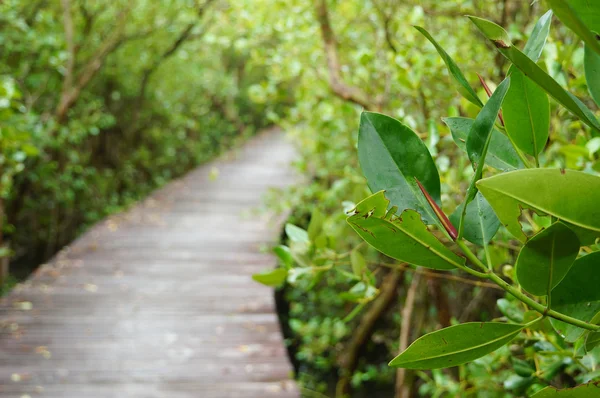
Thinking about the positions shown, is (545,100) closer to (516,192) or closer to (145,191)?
(516,192)

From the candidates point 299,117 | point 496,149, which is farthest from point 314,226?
point 299,117

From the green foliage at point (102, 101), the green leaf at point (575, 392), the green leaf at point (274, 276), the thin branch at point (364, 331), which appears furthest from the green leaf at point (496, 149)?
the green foliage at point (102, 101)

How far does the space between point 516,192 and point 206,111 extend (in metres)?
11.7

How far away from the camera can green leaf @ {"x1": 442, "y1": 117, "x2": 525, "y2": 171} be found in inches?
25.2

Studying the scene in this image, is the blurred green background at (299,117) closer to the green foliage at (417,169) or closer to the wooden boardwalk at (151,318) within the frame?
the green foliage at (417,169)

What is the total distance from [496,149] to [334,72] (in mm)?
2568

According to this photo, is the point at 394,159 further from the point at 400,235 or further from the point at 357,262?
the point at 357,262

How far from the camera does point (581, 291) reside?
0.53m

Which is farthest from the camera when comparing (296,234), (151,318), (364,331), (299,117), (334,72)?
(299,117)

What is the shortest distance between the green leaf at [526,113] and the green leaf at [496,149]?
0.05 metres

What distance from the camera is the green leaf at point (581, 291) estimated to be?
527mm

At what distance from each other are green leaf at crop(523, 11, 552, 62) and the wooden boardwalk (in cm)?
299

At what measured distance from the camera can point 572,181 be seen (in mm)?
452

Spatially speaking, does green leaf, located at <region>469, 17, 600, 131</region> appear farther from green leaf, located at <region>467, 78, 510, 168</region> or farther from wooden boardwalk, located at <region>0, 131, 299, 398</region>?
wooden boardwalk, located at <region>0, 131, 299, 398</region>
